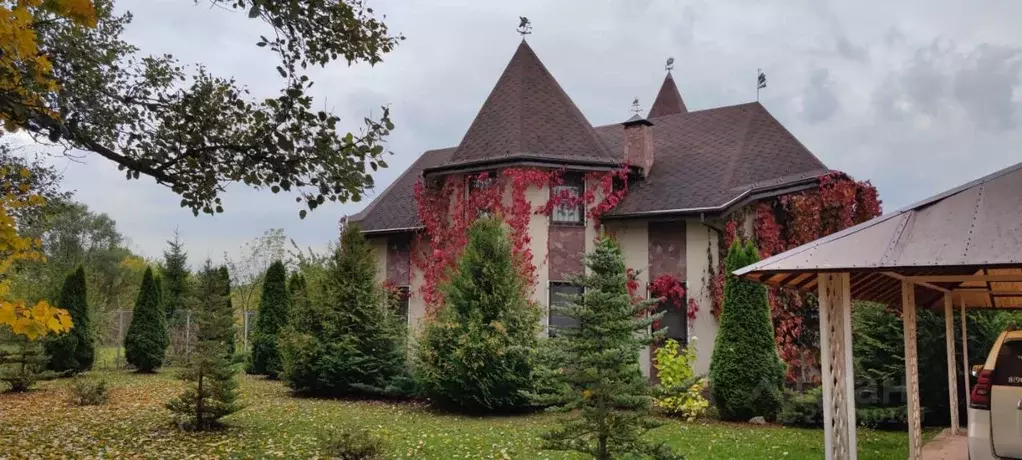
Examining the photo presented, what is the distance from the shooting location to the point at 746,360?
11953mm

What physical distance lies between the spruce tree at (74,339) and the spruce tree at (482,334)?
11.6 meters

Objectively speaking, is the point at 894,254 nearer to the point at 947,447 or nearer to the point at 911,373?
the point at 911,373

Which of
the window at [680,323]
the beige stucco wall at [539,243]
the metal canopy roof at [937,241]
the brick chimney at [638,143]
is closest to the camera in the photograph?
the metal canopy roof at [937,241]

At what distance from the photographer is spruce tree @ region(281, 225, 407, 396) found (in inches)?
607

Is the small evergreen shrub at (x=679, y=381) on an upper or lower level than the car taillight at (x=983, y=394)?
lower

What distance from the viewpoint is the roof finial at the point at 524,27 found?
19.1 metres

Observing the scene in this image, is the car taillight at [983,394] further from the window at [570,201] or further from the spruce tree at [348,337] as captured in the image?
the spruce tree at [348,337]

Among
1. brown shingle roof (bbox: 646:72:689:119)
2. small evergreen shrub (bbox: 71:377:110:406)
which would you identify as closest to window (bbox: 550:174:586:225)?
small evergreen shrub (bbox: 71:377:110:406)

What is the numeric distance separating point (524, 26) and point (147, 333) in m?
14.4

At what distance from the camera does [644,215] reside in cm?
1566

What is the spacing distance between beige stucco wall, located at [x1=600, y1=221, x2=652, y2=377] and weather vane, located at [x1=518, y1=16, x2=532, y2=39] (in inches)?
245

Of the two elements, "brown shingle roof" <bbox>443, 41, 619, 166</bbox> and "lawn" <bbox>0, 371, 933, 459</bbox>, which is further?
"brown shingle roof" <bbox>443, 41, 619, 166</bbox>

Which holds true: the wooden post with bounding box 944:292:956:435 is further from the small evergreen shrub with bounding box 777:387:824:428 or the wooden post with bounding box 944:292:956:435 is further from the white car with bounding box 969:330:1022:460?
the white car with bounding box 969:330:1022:460

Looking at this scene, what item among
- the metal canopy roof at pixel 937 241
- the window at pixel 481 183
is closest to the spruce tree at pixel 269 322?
the window at pixel 481 183
